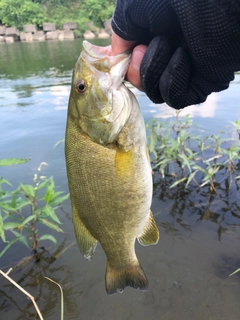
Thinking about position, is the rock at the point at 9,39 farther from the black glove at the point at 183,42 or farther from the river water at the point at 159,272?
the black glove at the point at 183,42

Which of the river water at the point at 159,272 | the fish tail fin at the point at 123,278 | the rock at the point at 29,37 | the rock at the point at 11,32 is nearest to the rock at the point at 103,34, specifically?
the rock at the point at 29,37

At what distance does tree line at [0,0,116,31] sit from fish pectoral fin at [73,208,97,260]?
3978 centimetres

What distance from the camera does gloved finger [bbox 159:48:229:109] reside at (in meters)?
1.59

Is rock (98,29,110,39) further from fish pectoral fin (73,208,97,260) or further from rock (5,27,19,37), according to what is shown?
fish pectoral fin (73,208,97,260)

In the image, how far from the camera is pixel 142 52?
5.49 feet

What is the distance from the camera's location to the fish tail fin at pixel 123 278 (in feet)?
7.47

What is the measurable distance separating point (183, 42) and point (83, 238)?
144 centimetres

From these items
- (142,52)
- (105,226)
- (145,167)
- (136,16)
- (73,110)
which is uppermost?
(136,16)

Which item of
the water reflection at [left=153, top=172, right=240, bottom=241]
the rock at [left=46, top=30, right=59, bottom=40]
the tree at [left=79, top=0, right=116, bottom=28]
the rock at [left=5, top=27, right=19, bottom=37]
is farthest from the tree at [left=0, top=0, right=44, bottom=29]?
the water reflection at [left=153, top=172, right=240, bottom=241]

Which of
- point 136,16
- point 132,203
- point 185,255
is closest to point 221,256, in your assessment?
point 185,255

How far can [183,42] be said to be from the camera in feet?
5.16

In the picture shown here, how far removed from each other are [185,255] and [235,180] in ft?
5.99

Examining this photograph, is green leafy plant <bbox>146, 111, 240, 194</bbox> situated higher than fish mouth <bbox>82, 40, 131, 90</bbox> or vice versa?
fish mouth <bbox>82, 40, 131, 90</bbox>

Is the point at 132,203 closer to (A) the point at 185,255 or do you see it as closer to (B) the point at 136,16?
(B) the point at 136,16
